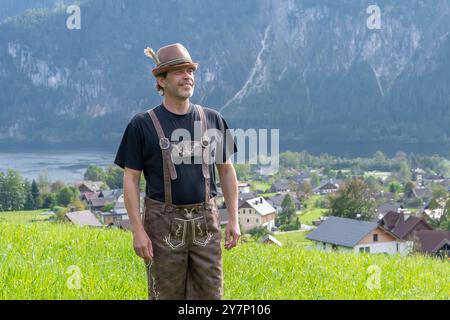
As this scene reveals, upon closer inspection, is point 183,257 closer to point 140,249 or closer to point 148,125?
point 140,249

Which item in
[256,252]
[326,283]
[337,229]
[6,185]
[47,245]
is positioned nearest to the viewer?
[326,283]

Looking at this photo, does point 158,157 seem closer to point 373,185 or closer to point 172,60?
point 172,60

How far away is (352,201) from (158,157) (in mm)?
47225

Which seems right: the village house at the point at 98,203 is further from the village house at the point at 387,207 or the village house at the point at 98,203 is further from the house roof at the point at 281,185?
the village house at the point at 387,207

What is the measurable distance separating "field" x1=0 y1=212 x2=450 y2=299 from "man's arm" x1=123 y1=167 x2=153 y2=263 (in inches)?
53.5

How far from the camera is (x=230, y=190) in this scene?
16.9 feet

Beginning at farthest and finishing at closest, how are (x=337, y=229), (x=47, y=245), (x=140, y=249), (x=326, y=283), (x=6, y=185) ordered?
(x=6, y=185), (x=337, y=229), (x=47, y=245), (x=326, y=283), (x=140, y=249)

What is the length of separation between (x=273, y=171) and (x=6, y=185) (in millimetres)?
84442

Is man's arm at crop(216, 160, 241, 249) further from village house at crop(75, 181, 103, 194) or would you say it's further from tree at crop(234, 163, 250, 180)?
tree at crop(234, 163, 250, 180)

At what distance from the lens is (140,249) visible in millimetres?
4676
